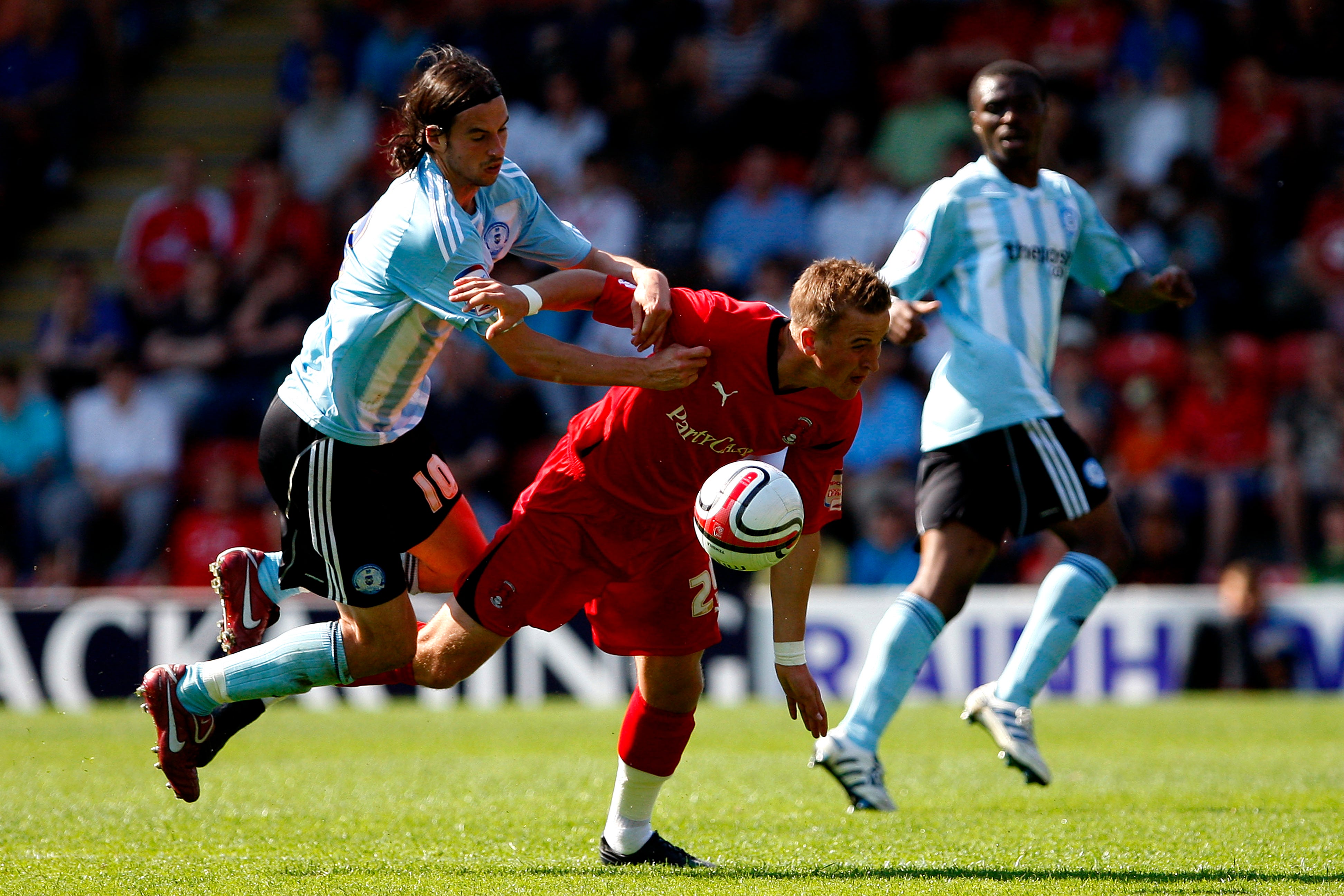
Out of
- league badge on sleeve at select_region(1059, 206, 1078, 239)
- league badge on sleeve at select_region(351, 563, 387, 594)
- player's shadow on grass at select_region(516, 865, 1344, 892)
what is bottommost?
player's shadow on grass at select_region(516, 865, 1344, 892)

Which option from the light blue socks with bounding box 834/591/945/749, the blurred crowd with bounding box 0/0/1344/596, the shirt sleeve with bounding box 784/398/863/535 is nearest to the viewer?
the shirt sleeve with bounding box 784/398/863/535

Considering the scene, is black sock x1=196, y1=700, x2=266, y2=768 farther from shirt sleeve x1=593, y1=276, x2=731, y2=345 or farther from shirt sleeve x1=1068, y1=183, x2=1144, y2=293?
shirt sleeve x1=1068, y1=183, x2=1144, y2=293

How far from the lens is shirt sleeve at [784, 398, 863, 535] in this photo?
472 cm

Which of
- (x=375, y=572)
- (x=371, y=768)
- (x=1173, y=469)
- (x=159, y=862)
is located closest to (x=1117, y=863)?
(x=375, y=572)

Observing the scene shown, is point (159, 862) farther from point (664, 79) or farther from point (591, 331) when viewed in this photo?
point (664, 79)

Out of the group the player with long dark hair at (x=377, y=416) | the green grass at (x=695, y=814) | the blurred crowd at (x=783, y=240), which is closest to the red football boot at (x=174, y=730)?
the player with long dark hair at (x=377, y=416)

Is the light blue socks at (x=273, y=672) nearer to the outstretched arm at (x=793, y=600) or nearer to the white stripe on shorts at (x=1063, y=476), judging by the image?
the outstretched arm at (x=793, y=600)

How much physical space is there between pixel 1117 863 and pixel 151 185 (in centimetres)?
1457

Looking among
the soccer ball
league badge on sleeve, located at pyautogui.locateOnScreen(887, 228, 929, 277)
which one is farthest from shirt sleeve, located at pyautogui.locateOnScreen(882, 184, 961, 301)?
the soccer ball

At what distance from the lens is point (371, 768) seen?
7293mm

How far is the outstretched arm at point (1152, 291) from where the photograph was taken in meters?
6.21

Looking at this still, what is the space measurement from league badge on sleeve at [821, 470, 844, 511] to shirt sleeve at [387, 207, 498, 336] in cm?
113

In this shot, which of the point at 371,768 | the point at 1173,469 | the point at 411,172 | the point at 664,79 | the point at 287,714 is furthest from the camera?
the point at 664,79

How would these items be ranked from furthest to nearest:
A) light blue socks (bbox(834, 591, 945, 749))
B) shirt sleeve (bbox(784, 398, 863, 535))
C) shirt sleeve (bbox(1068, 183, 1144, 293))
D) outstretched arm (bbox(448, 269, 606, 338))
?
1. shirt sleeve (bbox(1068, 183, 1144, 293))
2. light blue socks (bbox(834, 591, 945, 749))
3. shirt sleeve (bbox(784, 398, 863, 535))
4. outstretched arm (bbox(448, 269, 606, 338))
